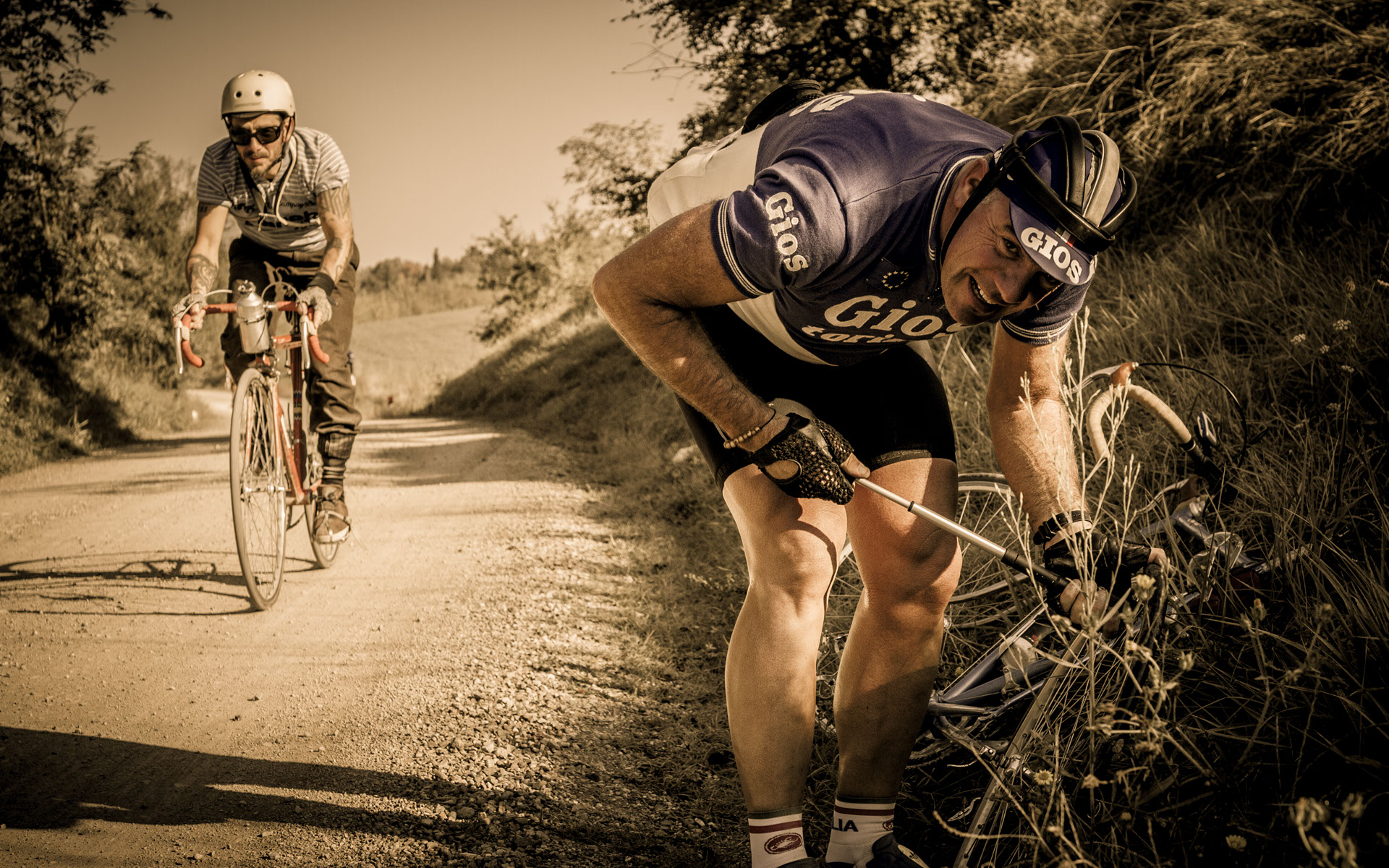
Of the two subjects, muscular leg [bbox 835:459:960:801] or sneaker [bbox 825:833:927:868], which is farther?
muscular leg [bbox 835:459:960:801]

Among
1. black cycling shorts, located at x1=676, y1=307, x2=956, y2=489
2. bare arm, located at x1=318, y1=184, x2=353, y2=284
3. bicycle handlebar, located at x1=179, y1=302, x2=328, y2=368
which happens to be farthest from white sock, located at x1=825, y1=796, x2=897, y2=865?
bare arm, located at x1=318, y1=184, x2=353, y2=284

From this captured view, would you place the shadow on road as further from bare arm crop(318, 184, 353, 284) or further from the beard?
the beard

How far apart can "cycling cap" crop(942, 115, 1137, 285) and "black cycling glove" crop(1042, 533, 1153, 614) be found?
2.20ft

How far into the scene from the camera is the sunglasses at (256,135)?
4047 millimetres

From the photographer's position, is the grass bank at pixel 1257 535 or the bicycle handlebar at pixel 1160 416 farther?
the bicycle handlebar at pixel 1160 416

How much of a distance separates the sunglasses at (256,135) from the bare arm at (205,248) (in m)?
0.37

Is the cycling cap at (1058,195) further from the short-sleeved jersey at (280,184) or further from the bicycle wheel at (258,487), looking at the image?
the short-sleeved jersey at (280,184)

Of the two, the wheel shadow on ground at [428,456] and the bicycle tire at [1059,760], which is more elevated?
the wheel shadow on ground at [428,456]

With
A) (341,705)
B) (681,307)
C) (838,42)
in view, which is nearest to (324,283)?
(341,705)

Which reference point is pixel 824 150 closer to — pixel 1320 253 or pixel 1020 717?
pixel 1020 717

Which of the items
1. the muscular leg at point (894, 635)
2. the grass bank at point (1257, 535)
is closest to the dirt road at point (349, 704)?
the grass bank at point (1257, 535)

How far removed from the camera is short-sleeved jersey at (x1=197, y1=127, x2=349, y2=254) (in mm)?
4273

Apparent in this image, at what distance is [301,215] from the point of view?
4484 millimetres

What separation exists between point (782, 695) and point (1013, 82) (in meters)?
6.74
